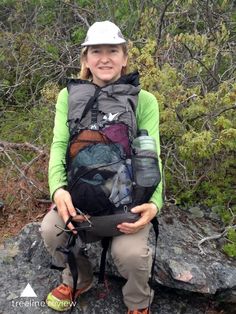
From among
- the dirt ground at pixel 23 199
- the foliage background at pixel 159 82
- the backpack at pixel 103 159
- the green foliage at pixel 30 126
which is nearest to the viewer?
the backpack at pixel 103 159

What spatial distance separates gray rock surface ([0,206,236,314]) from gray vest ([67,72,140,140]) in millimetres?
928

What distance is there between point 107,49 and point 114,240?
1.11m

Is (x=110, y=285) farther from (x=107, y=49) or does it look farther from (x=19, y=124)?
(x=19, y=124)

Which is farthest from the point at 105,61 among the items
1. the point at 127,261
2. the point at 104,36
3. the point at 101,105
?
the point at 127,261

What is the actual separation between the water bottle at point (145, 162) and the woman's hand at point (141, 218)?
0.13m

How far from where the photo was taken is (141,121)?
2883 mm

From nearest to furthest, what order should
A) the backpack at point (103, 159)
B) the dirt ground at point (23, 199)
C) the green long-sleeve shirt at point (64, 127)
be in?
1. the backpack at point (103, 159)
2. the green long-sleeve shirt at point (64, 127)
3. the dirt ground at point (23, 199)

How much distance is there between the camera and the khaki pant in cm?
256

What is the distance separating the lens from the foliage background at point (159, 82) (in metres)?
3.71

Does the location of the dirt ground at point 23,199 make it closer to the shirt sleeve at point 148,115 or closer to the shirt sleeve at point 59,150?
the shirt sleeve at point 59,150

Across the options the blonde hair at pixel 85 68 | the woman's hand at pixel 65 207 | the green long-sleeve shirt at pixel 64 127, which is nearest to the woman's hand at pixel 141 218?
the woman's hand at pixel 65 207

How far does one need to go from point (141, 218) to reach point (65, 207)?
0.42 meters

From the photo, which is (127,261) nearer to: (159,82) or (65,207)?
(65,207)

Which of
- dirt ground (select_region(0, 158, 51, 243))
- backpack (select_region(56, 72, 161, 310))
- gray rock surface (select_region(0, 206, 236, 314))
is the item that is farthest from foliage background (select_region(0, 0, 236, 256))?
backpack (select_region(56, 72, 161, 310))
